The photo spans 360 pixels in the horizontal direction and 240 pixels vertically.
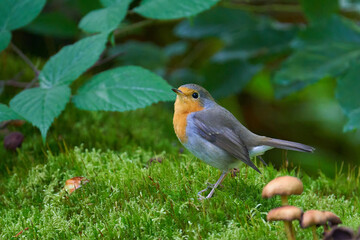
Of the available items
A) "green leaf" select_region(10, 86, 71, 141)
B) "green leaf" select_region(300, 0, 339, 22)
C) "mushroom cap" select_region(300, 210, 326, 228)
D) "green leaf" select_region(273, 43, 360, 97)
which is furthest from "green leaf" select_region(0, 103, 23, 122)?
"green leaf" select_region(300, 0, 339, 22)

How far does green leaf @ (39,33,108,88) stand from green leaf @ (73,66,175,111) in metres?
0.16

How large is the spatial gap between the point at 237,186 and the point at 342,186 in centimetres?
87

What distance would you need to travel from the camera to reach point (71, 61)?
10.4ft

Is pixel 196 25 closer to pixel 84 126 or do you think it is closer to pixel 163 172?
pixel 84 126

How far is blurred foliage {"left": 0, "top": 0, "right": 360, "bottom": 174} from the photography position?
3307 mm

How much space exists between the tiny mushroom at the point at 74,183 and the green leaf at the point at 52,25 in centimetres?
247

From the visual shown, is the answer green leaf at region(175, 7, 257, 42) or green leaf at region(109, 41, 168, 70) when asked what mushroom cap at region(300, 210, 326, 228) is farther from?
green leaf at region(109, 41, 168, 70)

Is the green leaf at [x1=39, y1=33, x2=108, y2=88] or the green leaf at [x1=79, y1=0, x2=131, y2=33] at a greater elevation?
the green leaf at [x1=79, y1=0, x2=131, y2=33]

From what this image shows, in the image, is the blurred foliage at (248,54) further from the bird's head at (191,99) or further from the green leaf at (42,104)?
the bird's head at (191,99)

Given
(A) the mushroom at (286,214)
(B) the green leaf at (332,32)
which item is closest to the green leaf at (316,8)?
(B) the green leaf at (332,32)

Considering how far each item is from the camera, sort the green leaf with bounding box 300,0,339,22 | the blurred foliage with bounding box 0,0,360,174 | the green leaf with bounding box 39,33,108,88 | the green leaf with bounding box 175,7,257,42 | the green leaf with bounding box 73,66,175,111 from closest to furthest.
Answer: the green leaf with bounding box 73,66,175,111 → the green leaf with bounding box 39,33,108,88 → the blurred foliage with bounding box 0,0,360,174 → the green leaf with bounding box 300,0,339,22 → the green leaf with bounding box 175,7,257,42

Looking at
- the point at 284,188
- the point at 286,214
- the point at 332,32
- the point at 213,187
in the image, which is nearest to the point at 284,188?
the point at 284,188

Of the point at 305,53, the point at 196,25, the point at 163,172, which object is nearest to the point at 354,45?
the point at 305,53

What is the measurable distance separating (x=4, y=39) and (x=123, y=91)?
1048 mm
